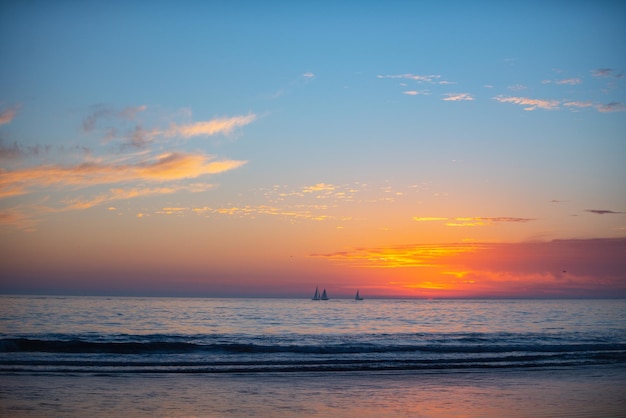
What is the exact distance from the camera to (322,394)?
1552 cm

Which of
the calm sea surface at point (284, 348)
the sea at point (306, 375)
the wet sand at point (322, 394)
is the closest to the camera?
the wet sand at point (322, 394)

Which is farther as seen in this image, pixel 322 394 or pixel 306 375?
pixel 306 375

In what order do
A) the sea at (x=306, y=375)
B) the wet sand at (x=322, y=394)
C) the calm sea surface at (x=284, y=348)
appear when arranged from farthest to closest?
the calm sea surface at (x=284, y=348) < the sea at (x=306, y=375) < the wet sand at (x=322, y=394)

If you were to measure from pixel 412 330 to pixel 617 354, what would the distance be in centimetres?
1754

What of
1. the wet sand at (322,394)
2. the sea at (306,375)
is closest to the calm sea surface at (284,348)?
the sea at (306,375)

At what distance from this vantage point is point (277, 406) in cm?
1366

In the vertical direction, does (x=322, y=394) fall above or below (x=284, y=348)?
above

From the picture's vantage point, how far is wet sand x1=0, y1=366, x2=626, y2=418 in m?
13.0

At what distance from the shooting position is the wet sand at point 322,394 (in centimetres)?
1305

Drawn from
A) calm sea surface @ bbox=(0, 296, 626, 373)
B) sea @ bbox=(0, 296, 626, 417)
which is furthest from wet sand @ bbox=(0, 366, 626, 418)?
calm sea surface @ bbox=(0, 296, 626, 373)

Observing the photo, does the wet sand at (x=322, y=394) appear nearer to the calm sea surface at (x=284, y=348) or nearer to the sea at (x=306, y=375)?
the sea at (x=306, y=375)

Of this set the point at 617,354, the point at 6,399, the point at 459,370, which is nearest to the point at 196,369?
the point at 6,399

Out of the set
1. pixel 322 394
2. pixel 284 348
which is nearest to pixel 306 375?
pixel 322 394

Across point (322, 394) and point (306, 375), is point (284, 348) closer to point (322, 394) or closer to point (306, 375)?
point (306, 375)
